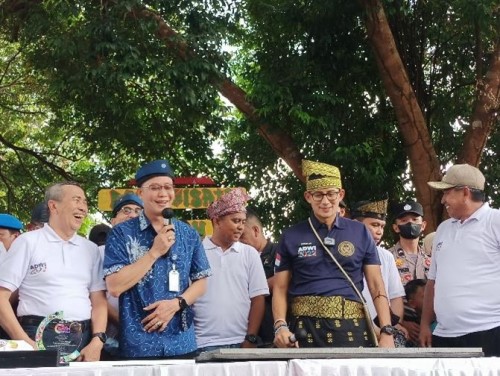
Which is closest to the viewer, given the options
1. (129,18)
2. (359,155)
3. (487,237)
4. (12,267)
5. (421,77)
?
(12,267)

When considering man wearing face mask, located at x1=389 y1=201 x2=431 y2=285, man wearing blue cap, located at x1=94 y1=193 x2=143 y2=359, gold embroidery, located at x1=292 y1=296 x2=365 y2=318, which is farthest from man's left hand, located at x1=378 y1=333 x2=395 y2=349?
man wearing face mask, located at x1=389 y1=201 x2=431 y2=285

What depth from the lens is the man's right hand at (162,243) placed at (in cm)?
482

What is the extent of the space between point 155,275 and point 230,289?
89 centimetres

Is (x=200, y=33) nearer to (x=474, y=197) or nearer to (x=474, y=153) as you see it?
(x=474, y=153)

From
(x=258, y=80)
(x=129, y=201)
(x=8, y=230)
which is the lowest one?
(x=8, y=230)

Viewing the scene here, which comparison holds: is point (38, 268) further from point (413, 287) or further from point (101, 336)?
point (413, 287)

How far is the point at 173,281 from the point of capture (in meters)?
4.96

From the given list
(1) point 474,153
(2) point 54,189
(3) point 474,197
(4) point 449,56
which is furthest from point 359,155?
(2) point 54,189

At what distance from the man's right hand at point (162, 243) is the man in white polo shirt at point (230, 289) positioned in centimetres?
90

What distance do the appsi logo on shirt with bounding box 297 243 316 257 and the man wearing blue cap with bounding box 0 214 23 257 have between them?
266 centimetres

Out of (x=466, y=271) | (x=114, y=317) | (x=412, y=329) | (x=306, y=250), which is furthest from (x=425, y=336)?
(x=114, y=317)

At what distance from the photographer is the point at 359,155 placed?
35.2ft

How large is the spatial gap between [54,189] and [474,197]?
8.69 feet

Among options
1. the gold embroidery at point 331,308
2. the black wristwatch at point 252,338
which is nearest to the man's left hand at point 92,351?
the black wristwatch at point 252,338
